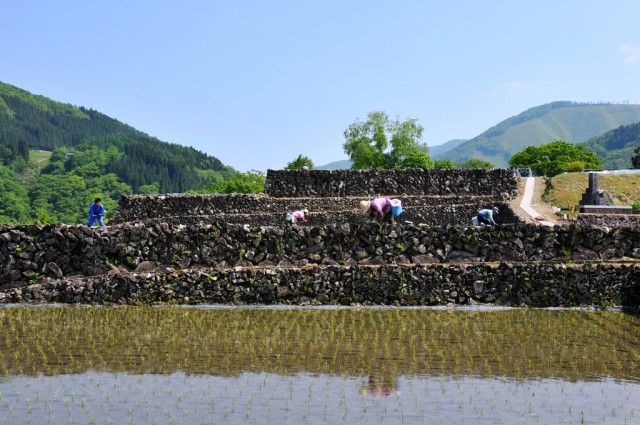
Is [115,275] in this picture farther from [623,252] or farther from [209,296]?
[623,252]

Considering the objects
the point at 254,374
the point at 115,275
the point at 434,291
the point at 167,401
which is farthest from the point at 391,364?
the point at 115,275

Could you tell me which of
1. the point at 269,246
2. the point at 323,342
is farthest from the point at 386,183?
the point at 323,342

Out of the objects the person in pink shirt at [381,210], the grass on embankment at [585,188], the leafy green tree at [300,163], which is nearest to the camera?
the person in pink shirt at [381,210]

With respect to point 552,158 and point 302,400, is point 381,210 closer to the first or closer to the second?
point 302,400

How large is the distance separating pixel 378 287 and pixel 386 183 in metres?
25.7

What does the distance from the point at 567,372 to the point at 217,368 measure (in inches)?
246

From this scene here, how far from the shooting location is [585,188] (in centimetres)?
5478

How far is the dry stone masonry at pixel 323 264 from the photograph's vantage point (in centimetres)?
2528

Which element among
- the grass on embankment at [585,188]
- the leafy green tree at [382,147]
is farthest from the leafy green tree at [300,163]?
the grass on embankment at [585,188]

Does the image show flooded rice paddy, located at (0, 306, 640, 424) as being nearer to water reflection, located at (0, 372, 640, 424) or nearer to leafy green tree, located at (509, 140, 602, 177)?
water reflection, located at (0, 372, 640, 424)

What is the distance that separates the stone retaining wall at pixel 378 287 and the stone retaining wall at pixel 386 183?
2493 centimetres

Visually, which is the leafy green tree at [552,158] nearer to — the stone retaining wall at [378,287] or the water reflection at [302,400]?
the stone retaining wall at [378,287]

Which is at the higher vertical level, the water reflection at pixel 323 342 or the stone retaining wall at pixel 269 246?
the stone retaining wall at pixel 269 246

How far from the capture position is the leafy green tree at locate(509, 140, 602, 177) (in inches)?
6339
